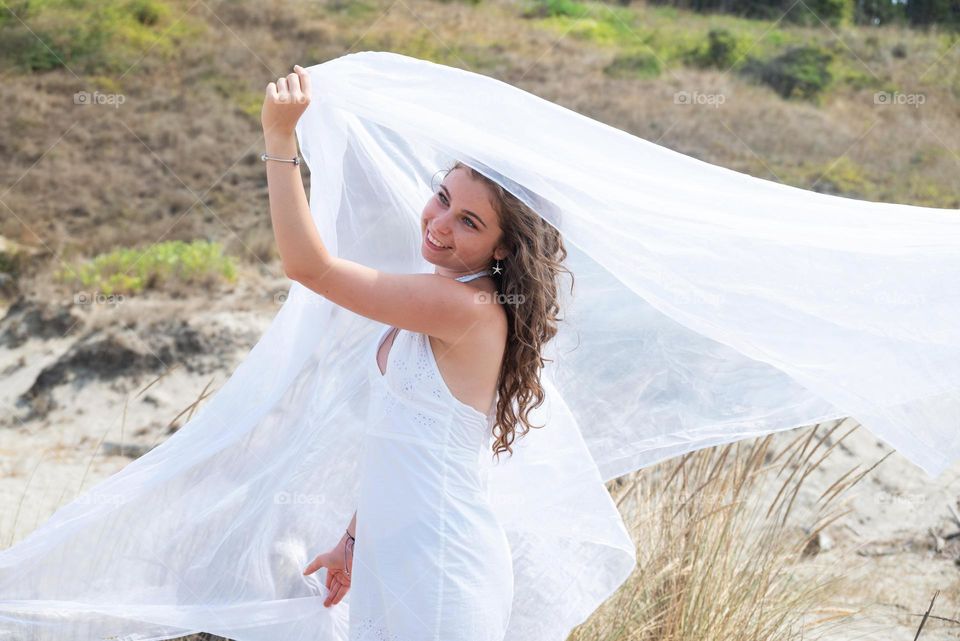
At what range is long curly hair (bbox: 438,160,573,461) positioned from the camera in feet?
6.94

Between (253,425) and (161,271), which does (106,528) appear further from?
(161,271)

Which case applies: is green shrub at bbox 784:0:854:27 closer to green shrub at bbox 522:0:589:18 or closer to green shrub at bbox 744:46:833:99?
green shrub at bbox 744:46:833:99

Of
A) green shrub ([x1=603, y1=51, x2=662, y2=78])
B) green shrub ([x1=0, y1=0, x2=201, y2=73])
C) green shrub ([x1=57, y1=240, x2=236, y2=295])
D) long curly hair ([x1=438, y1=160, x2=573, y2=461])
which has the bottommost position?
green shrub ([x1=57, y1=240, x2=236, y2=295])

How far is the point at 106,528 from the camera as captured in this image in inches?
94.8

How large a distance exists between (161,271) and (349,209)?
5.95m

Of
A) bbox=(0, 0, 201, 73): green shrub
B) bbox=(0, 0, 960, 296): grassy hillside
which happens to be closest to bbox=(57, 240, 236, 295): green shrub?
bbox=(0, 0, 960, 296): grassy hillside

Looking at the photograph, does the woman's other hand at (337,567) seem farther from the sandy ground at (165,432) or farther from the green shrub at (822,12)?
the green shrub at (822,12)

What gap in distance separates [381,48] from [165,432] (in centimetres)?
914

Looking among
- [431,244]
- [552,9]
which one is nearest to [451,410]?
[431,244]

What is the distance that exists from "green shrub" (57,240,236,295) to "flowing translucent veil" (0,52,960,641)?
223 inches

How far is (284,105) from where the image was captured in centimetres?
187

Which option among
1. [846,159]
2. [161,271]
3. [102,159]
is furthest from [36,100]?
[846,159]

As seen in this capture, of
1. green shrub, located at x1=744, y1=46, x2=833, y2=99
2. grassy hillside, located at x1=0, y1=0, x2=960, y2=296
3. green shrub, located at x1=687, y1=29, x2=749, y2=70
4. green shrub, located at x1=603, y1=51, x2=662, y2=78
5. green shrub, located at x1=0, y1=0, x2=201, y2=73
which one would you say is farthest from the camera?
green shrub, located at x1=687, y1=29, x2=749, y2=70

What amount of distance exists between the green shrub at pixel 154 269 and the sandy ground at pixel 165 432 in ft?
0.79
